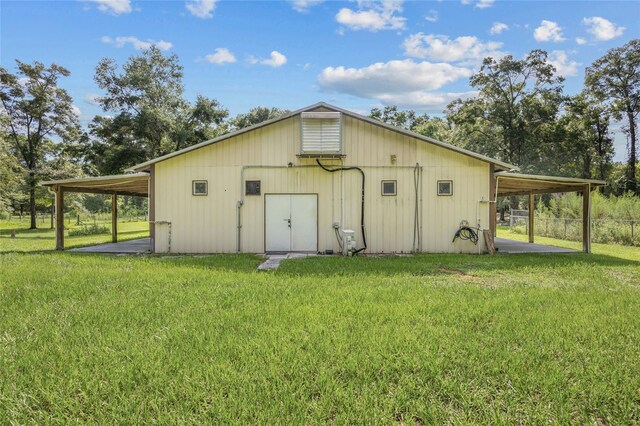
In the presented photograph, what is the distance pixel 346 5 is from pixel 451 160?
585 centimetres

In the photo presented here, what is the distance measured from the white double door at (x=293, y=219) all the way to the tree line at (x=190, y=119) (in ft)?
57.2

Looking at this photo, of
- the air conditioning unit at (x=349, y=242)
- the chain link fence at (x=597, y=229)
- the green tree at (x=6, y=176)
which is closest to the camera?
the air conditioning unit at (x=349, y=242)

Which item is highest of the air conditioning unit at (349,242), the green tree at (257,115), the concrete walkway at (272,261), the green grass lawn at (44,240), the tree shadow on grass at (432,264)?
the green tree at (257,115)

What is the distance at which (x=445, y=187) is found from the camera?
10.9m

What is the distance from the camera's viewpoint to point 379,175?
10930 mm

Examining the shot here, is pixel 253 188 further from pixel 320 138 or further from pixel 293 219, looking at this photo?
pixel 320 138

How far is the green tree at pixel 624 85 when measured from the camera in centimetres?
2633

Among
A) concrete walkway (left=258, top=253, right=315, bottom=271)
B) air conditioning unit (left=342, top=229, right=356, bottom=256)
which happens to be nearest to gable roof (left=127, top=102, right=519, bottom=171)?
air conditioning unit (left=342, top=229, right=356, bottom=256)

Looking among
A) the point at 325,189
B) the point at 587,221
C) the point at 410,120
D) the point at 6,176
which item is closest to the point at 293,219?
the point at 325,189

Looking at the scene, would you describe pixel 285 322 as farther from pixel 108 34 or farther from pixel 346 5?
pixel 108 34

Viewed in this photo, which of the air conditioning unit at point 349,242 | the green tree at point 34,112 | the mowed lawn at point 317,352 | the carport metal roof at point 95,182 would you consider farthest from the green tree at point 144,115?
the mowed lawn at point 317,352

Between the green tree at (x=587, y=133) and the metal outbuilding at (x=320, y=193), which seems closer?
the metal outbuilding at (x=320, y=193)

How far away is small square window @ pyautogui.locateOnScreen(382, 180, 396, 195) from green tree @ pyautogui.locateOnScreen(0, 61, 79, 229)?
85.8ft

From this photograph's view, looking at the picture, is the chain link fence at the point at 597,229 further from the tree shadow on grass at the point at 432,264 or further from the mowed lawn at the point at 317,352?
the mowed lawn at the point at 317,352
